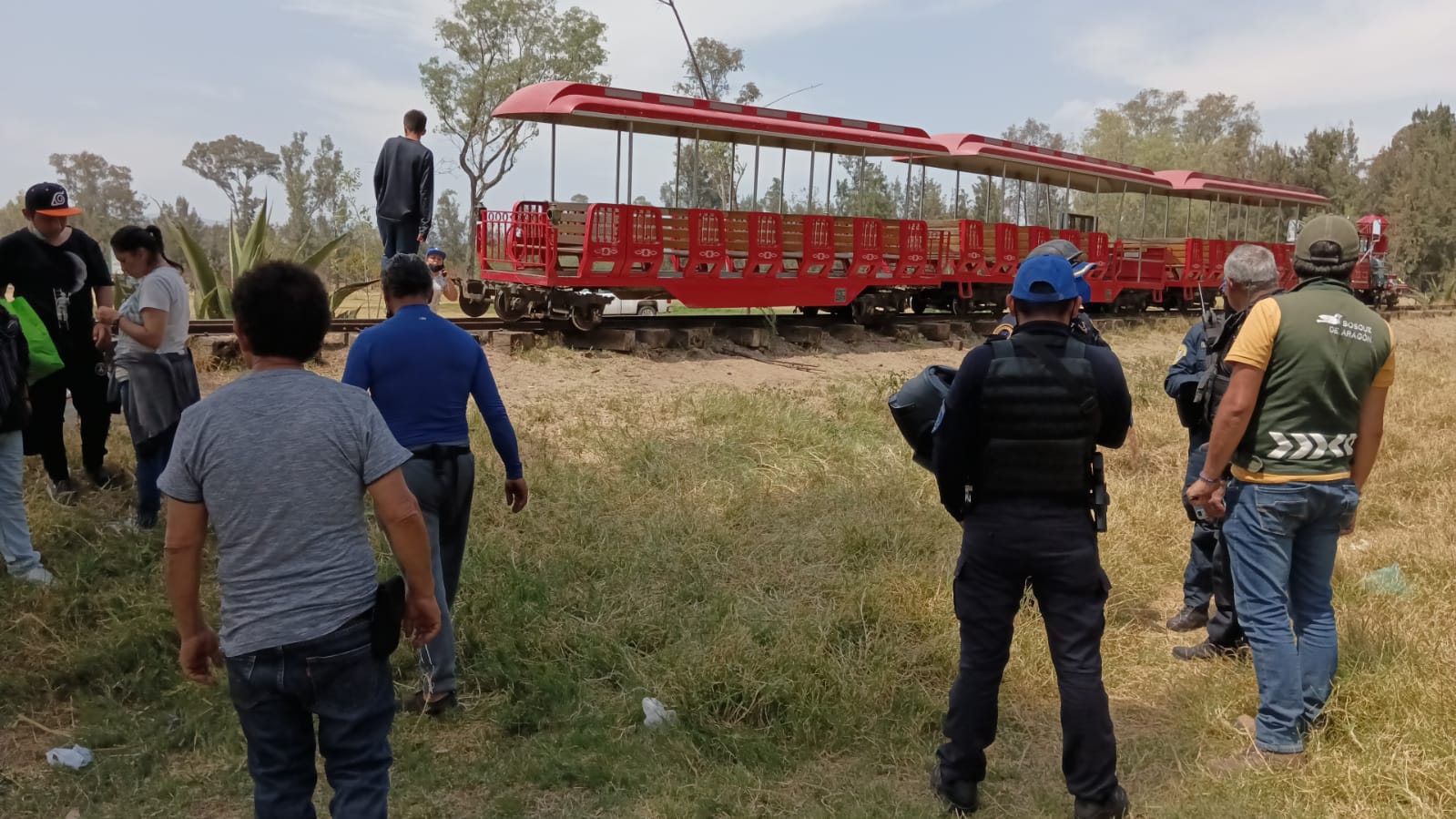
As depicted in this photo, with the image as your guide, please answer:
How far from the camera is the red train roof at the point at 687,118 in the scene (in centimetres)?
1038

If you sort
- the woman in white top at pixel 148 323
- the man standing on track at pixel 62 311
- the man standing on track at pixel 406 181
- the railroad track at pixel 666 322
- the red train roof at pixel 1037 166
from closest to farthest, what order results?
the woman in white top at pixel 148 323
the man standing on track at pixel 62 311
the man standing on track at pixel 406 181
the railroad track at pixel 666 322
the red train roof at pixel 1037 166

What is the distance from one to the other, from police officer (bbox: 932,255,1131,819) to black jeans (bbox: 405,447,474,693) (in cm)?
176

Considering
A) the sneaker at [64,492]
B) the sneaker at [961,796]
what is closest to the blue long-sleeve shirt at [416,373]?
the sneaker at [961,796]

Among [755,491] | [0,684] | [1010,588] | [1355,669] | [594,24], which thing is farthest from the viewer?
[594,24]

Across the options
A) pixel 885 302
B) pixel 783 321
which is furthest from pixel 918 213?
pixel 783 321

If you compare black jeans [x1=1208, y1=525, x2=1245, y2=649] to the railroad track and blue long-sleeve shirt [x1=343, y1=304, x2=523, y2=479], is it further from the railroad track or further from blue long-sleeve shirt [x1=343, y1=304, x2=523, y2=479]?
the railroad track

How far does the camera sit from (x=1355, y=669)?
12.5ft

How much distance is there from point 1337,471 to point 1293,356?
0.41 meters

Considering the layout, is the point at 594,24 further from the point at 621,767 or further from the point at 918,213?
the point at 621,767

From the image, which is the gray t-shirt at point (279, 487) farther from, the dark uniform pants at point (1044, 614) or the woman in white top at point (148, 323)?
the woman in white top at point (148, 323)

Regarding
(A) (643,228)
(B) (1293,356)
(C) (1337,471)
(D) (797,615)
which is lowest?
(D) (797,615)

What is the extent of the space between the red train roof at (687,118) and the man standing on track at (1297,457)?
317 inches

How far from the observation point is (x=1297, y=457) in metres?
3.26

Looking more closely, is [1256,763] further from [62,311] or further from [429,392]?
[62,311]
